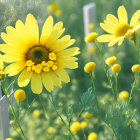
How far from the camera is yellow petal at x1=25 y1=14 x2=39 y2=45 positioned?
64cm

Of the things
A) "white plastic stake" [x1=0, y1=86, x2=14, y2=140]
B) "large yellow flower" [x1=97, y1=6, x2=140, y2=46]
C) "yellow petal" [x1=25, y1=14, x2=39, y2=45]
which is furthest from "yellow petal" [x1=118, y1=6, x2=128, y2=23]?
"white plastic stake" [x1=0, y1=86, x2=14, y2=140]

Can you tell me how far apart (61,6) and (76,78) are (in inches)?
61.2

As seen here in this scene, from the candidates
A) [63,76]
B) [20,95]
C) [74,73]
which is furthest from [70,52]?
[74,73]

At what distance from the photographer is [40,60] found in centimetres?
68

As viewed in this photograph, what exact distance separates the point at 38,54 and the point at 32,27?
0.07 metres

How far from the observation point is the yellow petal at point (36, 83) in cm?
67

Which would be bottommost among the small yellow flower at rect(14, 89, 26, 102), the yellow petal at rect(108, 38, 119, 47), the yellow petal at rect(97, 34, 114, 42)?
the small yellow flower at rect(14, 89, 26, 102)

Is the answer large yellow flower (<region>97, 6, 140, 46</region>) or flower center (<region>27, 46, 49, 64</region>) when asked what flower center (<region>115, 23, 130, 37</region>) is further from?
flower center (<region>27, 46, 49, 64</region>)

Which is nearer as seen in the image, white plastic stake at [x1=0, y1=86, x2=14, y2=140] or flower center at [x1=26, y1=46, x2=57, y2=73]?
flower center at [x1=26, y1=46, x2=57, y2=73]

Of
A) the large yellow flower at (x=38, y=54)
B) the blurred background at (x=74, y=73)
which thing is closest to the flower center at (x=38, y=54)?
the large yellow flower at (x=38, y=54)

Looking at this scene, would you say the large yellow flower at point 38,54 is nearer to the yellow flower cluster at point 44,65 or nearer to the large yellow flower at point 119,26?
the yellow flower cluster at point 44,65

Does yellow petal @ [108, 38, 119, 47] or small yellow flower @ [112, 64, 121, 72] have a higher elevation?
yellow petal @ [108, 38, 119, 47]

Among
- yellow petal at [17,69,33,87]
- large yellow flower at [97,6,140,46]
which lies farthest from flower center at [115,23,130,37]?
yellow petal at [17,69,33,87]

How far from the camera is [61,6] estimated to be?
11.0 ft
